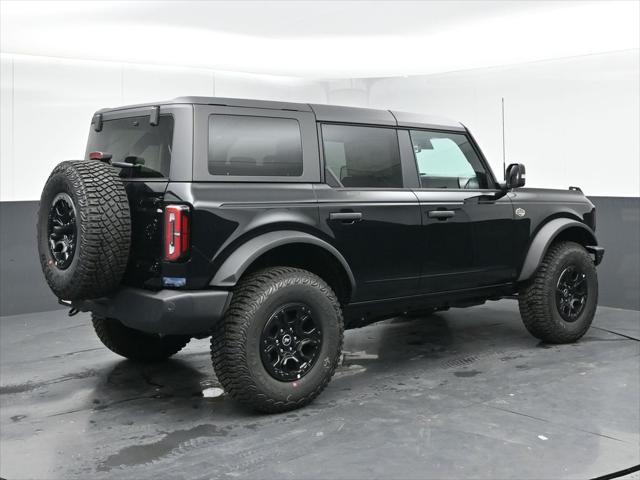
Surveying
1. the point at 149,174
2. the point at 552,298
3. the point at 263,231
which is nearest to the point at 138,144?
the point at 149,174

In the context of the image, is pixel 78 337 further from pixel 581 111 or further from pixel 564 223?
pixel 581 111

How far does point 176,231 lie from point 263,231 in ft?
1.82

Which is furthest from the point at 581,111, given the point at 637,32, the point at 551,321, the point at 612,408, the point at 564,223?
the point at 612,408

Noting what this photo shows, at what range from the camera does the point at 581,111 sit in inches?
309

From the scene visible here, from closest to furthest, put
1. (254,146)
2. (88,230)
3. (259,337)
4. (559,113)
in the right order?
(88,230) → (259,337) → (254,146) → (559,113)

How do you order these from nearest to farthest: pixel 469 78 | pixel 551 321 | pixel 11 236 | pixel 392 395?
pixel 392 395 → pixel 551 321 → pixel 11 236 → pixel 469 78

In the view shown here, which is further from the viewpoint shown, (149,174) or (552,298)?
(552,298)

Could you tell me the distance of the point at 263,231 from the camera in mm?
4199

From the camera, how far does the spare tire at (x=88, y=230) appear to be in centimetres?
388

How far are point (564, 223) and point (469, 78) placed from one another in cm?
353

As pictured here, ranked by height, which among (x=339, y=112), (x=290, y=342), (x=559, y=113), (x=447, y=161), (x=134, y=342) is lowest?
(x=134, y=342)

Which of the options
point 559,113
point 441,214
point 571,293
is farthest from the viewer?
point 559,113

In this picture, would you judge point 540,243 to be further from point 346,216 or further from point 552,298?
point 346,216

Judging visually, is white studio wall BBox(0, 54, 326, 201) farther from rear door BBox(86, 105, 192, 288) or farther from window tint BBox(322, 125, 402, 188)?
window tint BBox(322, 125, 402, 188)
